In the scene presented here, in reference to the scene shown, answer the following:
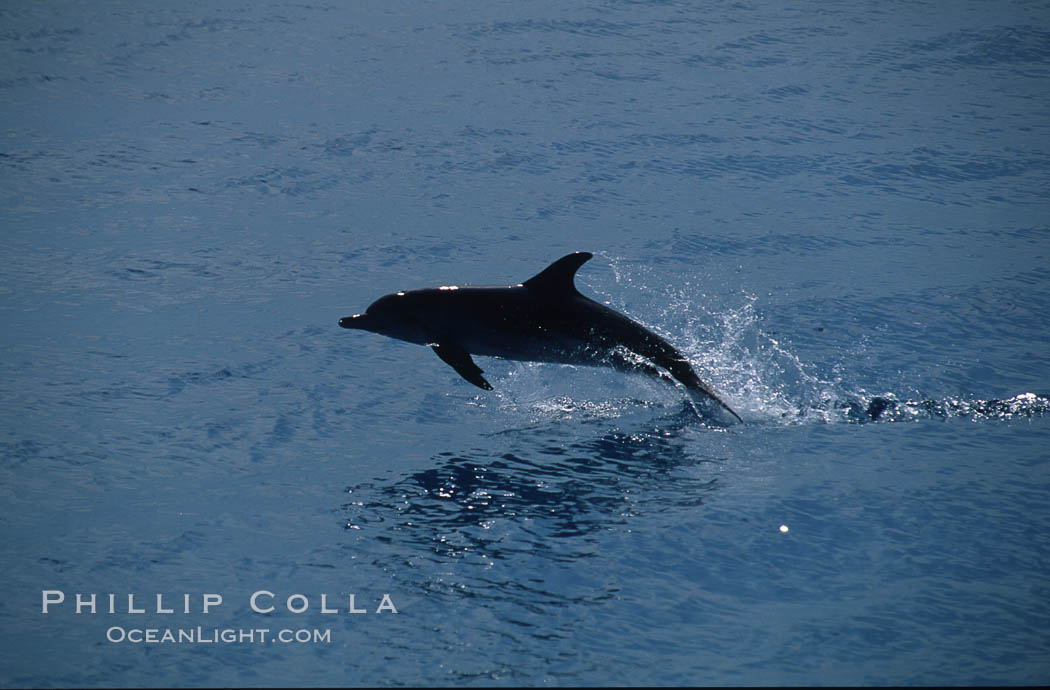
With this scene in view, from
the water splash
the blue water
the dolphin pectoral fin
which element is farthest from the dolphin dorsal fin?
the water splash

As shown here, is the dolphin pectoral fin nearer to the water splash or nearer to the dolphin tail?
the dolphin tail

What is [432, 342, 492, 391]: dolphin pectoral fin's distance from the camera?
25.4 ft

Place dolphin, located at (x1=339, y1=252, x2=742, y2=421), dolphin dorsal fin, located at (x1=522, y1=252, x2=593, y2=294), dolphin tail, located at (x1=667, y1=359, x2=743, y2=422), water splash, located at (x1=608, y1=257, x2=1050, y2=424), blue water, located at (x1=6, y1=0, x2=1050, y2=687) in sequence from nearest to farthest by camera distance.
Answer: blue water, located at (x1=6, y1=0, x2=1050, y2=687) → dolphin dorsal fin, located at (x1=522, y1=252, x2=593, y2=294) → dolphin, located at (x1=339, y1=252, x2=742, y2=421) → dolphin tail, located at (x1=667, y1=359, x2=743, y2=422) → water splash, located at (x1=608, y1=257, x2=1050, y2=424)

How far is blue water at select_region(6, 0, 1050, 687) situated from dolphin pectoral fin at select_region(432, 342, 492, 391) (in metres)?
0.45

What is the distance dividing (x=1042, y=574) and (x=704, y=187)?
807 cm

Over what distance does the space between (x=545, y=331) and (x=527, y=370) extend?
4.50 feet

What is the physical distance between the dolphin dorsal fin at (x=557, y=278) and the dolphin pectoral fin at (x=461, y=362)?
68 centimetres

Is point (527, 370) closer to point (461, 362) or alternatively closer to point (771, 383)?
point (461, 362)

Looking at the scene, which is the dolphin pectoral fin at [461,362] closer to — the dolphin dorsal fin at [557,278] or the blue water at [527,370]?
the blue water at [527,370]

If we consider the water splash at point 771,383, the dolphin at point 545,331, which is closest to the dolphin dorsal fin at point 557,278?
the dolphin at point 545,331

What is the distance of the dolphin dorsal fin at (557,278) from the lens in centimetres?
768

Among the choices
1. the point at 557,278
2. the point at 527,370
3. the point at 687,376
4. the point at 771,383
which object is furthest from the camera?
the point at 527,370

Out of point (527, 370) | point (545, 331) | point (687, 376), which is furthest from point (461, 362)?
point (687, 376)

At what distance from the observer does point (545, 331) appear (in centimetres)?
780
